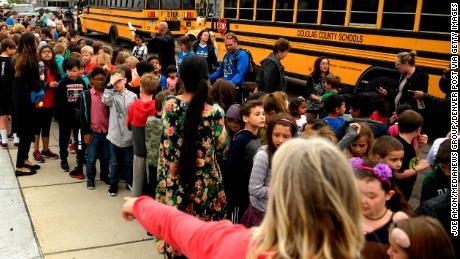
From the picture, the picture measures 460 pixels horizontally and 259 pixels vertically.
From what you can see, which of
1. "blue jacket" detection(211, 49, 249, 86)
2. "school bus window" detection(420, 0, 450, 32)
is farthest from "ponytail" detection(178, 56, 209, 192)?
"school bus window" detection(420, 0, 450, 32)

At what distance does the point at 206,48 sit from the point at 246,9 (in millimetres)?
3551

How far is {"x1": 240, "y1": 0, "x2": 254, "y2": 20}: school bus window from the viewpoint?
37.1 ft

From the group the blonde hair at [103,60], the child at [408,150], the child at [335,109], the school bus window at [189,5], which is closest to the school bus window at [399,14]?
the child at [335,109]

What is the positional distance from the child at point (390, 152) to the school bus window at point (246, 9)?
854 cm

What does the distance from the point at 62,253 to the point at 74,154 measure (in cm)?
295

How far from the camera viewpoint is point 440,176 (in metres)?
2.99

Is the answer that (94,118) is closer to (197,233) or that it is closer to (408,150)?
(408,150)

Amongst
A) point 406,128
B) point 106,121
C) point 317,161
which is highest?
point 317,161

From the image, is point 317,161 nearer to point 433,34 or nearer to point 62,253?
point 62,253

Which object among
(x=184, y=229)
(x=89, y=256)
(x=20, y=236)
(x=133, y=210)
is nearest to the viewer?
(x=184, y=229)

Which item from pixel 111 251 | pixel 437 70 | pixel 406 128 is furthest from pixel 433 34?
pixel 111 251

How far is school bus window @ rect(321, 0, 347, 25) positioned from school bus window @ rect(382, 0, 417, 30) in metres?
1.01

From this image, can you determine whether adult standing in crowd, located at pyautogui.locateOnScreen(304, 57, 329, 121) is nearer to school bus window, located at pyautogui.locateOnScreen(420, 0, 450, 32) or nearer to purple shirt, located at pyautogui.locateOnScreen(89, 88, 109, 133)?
school bus window, located at pyautogui.locateOnScreen(420, 0, 450, 32)

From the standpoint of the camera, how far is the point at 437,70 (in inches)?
267
